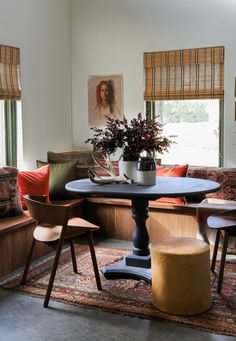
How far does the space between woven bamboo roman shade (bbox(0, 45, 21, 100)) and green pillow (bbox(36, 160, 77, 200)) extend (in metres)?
0.92

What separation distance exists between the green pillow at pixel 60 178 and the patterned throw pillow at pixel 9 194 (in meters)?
0.79

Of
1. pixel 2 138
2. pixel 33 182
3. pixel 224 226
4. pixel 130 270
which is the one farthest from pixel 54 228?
pixel 2 138

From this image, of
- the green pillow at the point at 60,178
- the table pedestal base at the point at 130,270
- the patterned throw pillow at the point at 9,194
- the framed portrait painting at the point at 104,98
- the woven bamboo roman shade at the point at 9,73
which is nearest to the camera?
the table pedestal base at the point at 130,270

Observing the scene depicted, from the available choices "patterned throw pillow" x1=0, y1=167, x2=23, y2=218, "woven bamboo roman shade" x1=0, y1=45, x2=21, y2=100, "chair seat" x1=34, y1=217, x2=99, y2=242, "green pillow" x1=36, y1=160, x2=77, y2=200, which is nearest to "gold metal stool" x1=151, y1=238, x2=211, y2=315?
"chair seat" x1=34, y1=217, x2=99, y2=242

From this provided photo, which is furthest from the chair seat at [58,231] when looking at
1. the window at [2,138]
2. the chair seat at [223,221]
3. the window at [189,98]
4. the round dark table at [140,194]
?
the window at [189,98]

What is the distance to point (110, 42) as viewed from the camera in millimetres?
6020

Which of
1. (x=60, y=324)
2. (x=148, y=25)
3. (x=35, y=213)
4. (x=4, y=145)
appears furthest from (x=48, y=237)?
(x=148, y=25)

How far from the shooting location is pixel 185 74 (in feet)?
18.4

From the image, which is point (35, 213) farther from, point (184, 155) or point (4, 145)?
point (184, 155)

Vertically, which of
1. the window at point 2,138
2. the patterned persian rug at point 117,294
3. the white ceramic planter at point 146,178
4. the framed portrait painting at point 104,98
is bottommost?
the patterned persian rug at point 117,294

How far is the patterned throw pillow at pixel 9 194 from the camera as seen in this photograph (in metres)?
4.22

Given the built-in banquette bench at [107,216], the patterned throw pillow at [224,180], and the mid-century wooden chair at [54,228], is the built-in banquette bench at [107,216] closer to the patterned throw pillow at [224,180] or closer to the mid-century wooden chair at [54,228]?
the patterned throw pillow at [224,180]

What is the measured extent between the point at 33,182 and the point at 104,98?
6.23ft

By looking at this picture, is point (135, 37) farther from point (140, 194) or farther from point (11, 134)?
point (140, 194)
